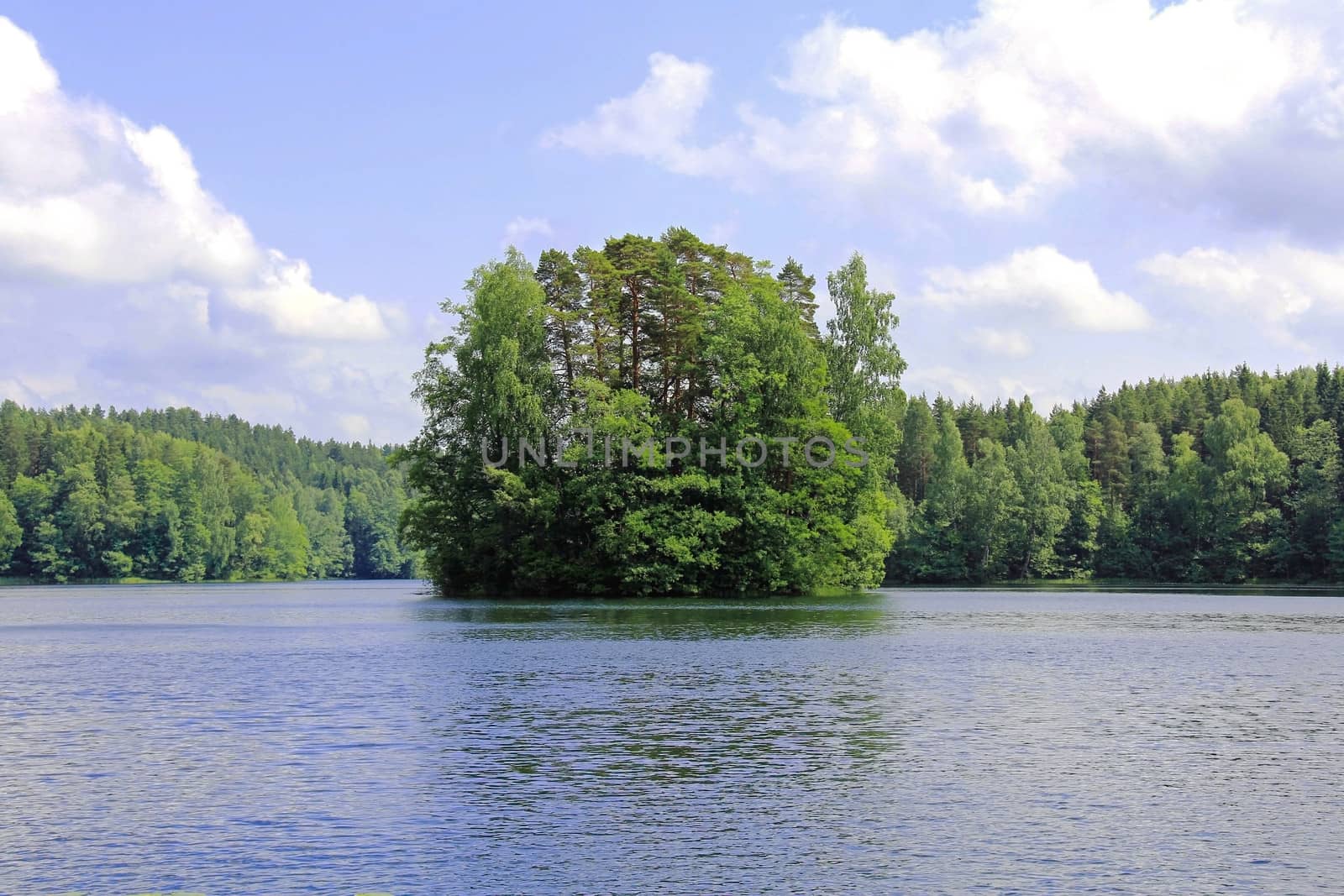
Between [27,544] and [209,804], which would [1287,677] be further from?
[27,544]

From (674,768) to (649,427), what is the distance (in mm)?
58500

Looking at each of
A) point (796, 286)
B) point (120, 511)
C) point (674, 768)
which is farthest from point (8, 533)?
point (674, 768)

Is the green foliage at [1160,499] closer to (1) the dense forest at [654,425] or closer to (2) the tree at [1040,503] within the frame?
(2) the tree at [1040,503]

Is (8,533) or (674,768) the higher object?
(8,533)

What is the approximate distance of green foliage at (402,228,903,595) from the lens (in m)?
81.1

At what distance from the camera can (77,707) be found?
3062 centimetres

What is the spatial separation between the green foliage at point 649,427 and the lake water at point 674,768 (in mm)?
33700

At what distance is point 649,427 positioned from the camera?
8100 centimetres

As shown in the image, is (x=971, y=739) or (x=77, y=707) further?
(x=77, y=707)

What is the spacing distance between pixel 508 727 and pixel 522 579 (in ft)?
197

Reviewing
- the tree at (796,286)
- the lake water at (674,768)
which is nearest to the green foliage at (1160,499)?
the tree at (796,286)

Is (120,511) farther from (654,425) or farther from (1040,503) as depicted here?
(1040,503)

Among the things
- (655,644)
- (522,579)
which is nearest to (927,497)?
(522,579)

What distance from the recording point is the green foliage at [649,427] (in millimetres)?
81125
